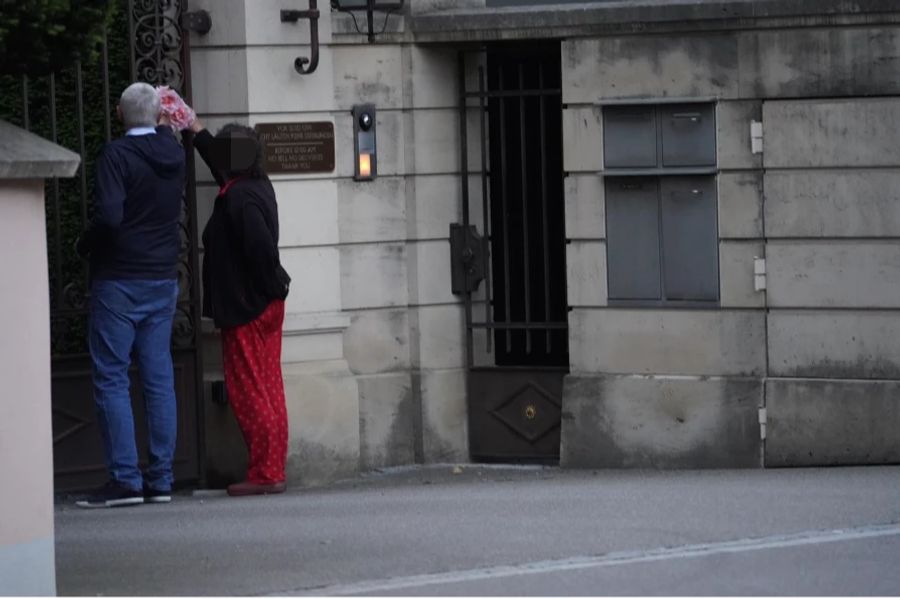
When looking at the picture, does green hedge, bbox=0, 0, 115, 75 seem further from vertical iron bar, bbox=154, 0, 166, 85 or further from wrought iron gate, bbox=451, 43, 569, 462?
wrought iron gate, bbox=451, 43, 569, 462

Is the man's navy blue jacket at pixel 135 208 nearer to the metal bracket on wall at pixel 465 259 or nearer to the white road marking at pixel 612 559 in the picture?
the metal bracket on wall at pixel 465 259

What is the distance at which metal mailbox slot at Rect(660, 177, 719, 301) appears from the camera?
1144 cm

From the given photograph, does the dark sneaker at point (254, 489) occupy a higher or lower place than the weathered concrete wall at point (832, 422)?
lower

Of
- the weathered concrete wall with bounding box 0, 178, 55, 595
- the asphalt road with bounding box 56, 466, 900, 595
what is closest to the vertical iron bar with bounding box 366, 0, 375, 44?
the asphalt road with bounding box 56, 466, 900, 595

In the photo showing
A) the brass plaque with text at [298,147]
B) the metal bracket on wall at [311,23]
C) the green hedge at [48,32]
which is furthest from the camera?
the brass plaque with text at [298,147]

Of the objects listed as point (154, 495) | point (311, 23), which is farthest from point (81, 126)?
point (154, 495)

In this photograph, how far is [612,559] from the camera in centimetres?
805

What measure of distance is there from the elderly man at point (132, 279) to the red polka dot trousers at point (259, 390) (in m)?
0.46

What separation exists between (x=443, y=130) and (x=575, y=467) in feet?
7.34

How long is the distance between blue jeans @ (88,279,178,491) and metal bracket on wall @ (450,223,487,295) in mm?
2316

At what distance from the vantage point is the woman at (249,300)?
1053 cm

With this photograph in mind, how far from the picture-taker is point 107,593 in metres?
7.55

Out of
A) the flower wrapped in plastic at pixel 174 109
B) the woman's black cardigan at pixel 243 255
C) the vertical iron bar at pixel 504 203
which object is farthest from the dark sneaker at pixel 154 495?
the vertical iron bar at pixel 504 203

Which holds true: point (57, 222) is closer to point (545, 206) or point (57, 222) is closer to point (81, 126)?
point (81, 126)
